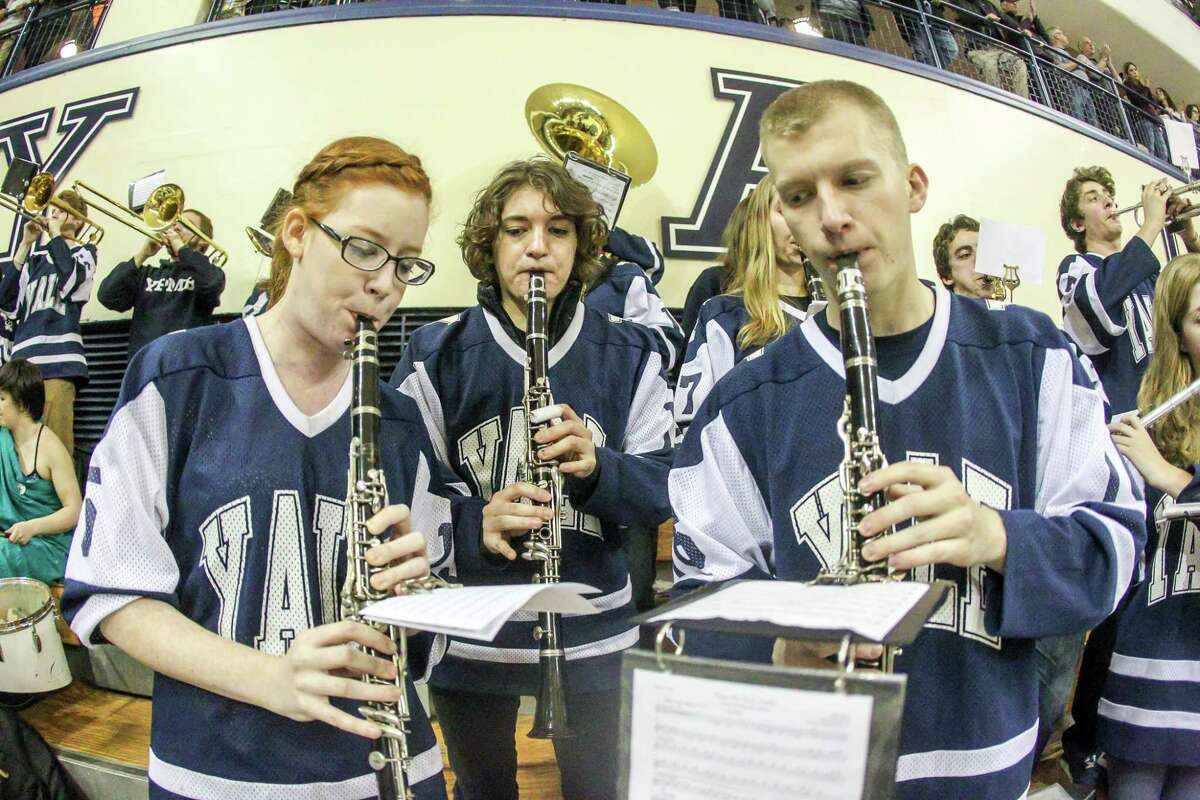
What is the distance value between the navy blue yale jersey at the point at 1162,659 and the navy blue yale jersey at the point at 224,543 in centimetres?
193

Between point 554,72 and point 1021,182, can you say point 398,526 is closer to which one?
point 554,72

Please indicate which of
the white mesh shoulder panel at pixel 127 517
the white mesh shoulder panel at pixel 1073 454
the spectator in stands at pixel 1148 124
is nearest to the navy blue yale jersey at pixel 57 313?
the white mesh shoulder panel at pixel 127 517

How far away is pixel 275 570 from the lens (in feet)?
4.25

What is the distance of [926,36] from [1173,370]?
6.19 metres

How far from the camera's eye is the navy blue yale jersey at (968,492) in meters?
1.13

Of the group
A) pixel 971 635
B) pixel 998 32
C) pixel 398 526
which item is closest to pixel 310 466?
pixel 398 526

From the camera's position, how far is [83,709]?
3.58 metres

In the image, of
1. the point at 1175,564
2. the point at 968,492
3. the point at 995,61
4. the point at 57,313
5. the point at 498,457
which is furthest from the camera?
the point at 995,61

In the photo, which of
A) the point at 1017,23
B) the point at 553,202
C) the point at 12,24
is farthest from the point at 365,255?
the point at 1017,23

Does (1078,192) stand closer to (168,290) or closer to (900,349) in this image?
(900,349)

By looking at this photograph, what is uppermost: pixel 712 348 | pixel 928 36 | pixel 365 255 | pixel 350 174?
pixel 928 36

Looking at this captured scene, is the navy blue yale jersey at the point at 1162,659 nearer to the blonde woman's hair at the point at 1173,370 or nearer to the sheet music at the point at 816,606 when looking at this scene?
the blonde woman's hair at the point at 1173,370

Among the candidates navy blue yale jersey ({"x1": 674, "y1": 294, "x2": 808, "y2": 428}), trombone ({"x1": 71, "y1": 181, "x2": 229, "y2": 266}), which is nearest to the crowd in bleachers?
trombone ({"x1": 71, "y1": 181, "x2": 229, "y2": 266})

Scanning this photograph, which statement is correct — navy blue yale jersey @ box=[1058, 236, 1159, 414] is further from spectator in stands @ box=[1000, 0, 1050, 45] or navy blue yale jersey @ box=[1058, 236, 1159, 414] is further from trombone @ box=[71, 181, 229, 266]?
spectator in stands @ box=[1000, 0, 1050, 45]
